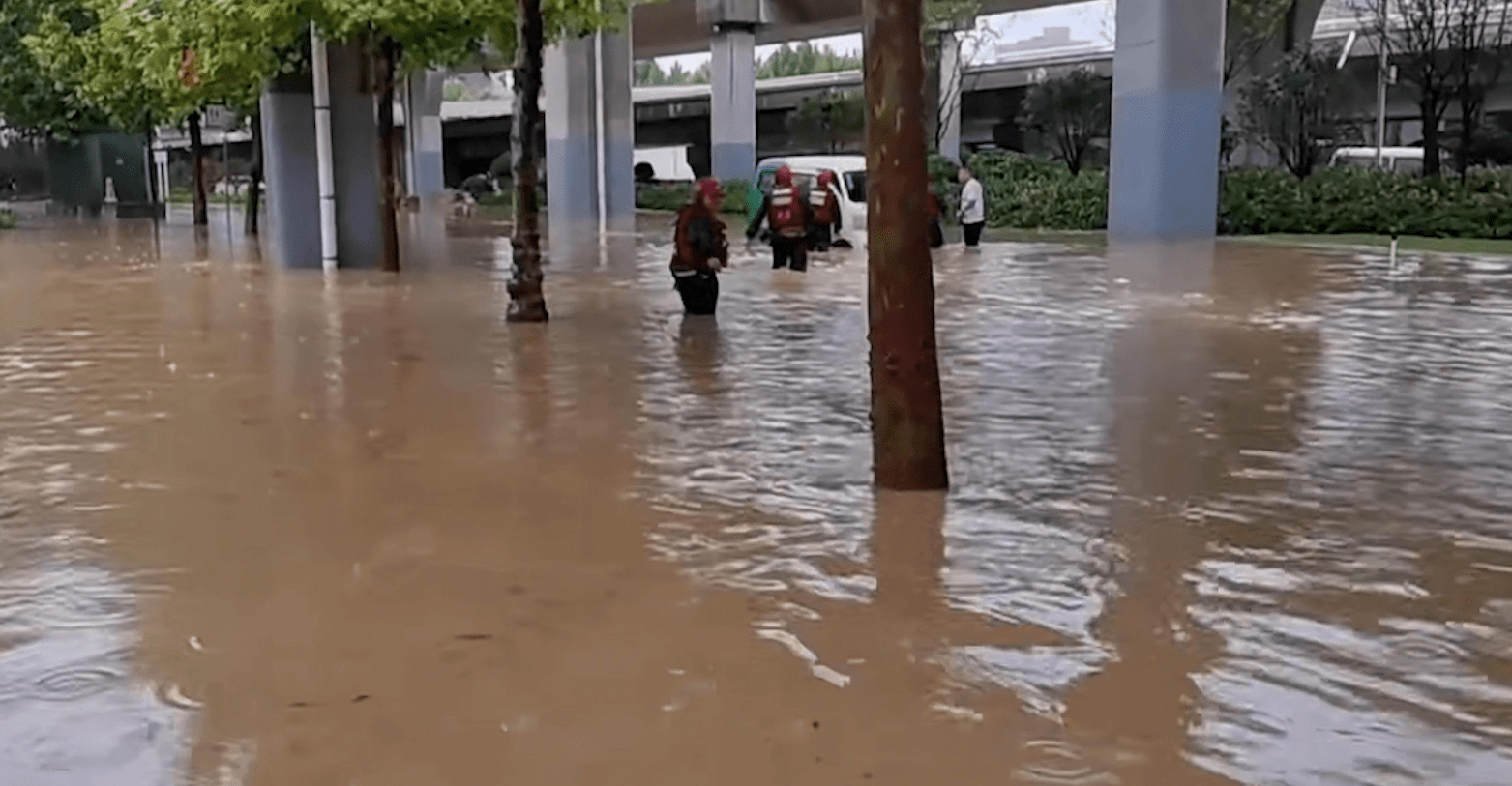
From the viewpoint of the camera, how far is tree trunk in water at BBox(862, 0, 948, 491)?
6934mm

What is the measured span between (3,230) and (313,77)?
18921mm

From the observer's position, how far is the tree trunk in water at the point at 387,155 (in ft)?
66.2

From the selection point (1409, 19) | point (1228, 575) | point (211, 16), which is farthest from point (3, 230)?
point (1228, 575)

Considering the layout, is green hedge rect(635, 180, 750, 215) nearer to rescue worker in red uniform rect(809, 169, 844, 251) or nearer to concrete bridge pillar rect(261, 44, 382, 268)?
rescue worker in red uniform rect(809, 169, 844, 251)

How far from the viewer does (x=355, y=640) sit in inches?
204

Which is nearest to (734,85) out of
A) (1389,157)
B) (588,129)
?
(588,129)

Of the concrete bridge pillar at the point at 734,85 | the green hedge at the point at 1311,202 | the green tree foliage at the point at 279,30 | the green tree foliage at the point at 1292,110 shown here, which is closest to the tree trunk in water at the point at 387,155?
the green tree foliage at the point at 279,30

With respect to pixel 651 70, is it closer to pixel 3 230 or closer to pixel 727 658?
pixel 3 230

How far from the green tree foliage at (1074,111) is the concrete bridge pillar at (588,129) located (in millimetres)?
11999

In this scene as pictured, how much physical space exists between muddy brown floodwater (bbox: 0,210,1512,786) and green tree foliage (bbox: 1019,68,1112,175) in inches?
1190

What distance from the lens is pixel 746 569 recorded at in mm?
6066

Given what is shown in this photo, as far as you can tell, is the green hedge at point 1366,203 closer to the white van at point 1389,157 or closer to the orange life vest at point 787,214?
the white van at point 1389,157

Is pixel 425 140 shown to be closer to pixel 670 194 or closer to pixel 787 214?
pixel 670 194

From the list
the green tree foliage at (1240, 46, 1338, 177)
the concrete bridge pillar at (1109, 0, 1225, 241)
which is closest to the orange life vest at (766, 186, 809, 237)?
the concrete bridge pillar at (1109, 0, 1225, 241)
